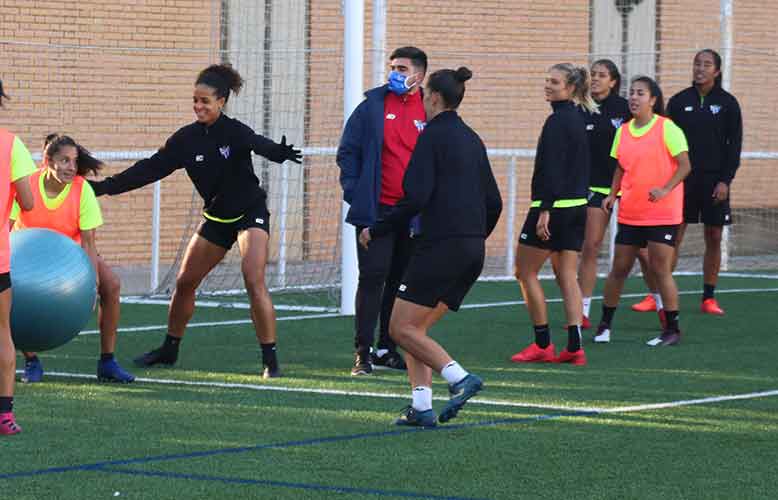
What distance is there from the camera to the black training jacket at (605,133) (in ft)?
44.1

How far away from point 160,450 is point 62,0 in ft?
38.0

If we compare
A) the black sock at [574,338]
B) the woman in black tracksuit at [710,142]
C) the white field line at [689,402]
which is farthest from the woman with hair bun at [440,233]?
the woman in black tracksuit at [710,142]

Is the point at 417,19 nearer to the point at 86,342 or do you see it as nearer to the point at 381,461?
the point at 86,342

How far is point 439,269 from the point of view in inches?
333

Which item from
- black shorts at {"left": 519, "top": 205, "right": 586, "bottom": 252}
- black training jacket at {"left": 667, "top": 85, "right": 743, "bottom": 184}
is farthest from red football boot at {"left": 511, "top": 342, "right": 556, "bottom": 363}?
black training jacket at {"left": 667, "top": 85, "right": 743, "bottom": 184}

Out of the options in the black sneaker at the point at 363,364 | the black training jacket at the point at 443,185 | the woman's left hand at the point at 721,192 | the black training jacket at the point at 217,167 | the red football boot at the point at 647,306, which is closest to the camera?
the black training jacket at the point at 443,185

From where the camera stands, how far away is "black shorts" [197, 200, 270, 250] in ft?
35.0

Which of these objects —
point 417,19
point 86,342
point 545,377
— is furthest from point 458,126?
point 417,19

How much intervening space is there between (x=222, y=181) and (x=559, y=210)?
2.40 m

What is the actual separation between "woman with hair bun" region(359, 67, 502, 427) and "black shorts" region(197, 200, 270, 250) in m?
2.22

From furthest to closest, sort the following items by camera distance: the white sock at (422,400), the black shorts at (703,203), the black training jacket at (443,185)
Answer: the black shorts at (703,203), the white sock at (422,400), the black training jacket at (443,185)

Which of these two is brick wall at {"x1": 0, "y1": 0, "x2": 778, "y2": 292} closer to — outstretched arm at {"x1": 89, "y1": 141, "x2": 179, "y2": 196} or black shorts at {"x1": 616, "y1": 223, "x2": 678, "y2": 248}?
black shorts at {"x1": 616, "y1": 223, "x2": 678, "y2": 248}

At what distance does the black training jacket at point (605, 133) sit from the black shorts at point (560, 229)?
199cm

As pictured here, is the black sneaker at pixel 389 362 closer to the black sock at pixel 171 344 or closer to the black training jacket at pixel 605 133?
the black sock at pixel 171 344
